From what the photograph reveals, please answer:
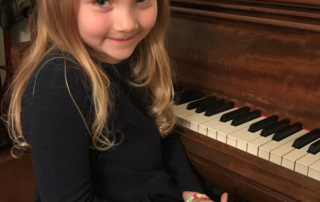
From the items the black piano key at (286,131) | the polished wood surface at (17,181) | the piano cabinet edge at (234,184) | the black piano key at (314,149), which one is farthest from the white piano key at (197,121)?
the polished wood surface at (17,181)

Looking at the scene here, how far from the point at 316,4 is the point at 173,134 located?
0.60 metres

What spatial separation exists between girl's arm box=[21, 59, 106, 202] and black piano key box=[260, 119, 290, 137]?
Result: 52 centimetres

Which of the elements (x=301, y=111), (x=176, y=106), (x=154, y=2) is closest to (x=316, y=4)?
(x=301, y=111)

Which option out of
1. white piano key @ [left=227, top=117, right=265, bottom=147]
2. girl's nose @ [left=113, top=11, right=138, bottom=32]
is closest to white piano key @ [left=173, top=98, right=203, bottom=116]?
white piano key @ [left=227, top=117, right=265, bottom=147]

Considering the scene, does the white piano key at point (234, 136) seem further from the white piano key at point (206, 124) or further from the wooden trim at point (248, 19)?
the wooden trim at point (248, 19)

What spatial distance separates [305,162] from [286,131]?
176 millimetres

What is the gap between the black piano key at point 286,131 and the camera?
1096 millimetres

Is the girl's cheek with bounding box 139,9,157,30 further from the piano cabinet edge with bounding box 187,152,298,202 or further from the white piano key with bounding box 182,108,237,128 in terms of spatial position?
the piano cabinet edge with bounding box 187,152,298,202

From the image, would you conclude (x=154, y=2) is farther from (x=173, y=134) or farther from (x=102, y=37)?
(x=173, y=134)

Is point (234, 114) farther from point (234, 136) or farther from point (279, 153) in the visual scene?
point (279, 153)

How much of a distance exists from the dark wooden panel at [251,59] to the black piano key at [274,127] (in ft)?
0.09

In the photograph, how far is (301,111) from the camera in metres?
1.19

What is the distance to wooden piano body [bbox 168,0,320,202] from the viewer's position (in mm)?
1070

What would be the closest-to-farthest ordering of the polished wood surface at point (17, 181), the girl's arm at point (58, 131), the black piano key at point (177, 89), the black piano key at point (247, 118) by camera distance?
1. the girl's arm at point (58, 131)
2. the black piano key at point (247, 118)
3. the black piano key at point (177, 89)
4. the polished wood surface at point (17, 181)
